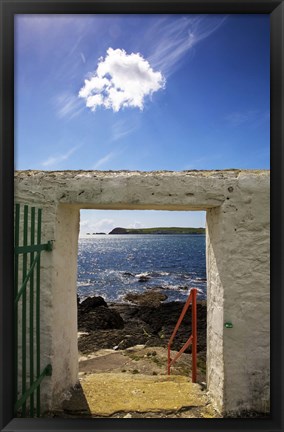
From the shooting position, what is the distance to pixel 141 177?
3.26 metres

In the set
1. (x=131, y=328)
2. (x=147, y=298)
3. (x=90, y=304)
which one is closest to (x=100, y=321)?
(x=131, y=328)

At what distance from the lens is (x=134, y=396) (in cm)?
382

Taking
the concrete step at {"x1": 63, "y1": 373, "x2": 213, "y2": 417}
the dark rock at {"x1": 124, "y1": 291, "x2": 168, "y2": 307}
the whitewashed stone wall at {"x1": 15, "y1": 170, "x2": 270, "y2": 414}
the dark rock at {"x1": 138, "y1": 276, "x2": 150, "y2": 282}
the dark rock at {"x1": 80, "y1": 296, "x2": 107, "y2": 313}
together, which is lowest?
the dark rock at {"x1": 138, "y1": 276, "x2": 150, "y2": 282}

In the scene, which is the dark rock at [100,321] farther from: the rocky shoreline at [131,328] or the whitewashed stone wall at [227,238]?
the whitewashed stone wall at [227,238]

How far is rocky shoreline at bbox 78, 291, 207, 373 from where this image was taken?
8625 millimetres

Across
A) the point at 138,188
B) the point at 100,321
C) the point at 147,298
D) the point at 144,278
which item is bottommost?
the point at 144,278

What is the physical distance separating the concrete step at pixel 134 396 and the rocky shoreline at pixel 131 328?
102 inches

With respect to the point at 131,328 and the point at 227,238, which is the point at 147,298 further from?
the point at 227,238

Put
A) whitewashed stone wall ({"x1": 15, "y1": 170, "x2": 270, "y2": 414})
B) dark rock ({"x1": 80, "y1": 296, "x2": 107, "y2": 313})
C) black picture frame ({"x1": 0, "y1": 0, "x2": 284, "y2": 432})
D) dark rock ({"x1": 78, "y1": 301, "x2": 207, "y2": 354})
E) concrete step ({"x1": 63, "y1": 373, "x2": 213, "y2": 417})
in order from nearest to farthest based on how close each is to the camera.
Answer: black picture frame ({"x1": 0, "y1": 0, "x2": 284, "y2": 432}) < whitewashed stone wall ({"x1": 15, "y1": 170, "x2": 270, "y2": 414}) < concrete step ({"x1": 63, "y1": 373, "x2": 213, "y2": 417}) < dark rock ({"x1": 78, "y1": 301, "x2": 207, "y2": 354}) < dark rock ({"x1": 80, "y1": 296, "x2": 107, "y2": 313})

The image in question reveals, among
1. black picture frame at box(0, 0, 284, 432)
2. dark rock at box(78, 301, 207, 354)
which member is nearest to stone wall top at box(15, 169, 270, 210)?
black picture frame at box(0, 0, 284, 432)

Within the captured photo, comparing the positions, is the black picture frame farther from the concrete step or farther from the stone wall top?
the concrete step

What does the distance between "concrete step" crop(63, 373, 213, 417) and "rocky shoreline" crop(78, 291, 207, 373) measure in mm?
2592
